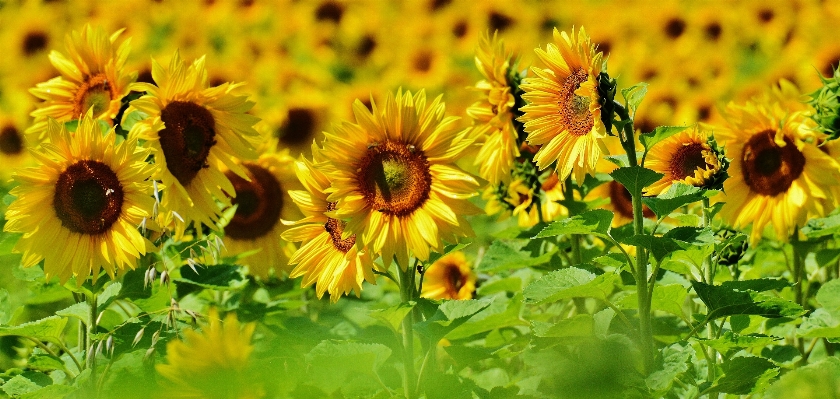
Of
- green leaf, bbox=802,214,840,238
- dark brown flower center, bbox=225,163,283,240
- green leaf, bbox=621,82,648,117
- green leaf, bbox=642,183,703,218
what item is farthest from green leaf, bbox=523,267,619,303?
dark brown flower center, bbox=225,163,283,240

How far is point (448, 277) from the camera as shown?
101 inches

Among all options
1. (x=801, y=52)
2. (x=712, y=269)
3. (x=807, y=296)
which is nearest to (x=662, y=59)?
(x=801, y=52)

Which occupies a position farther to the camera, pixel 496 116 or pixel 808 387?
pixel 496 116

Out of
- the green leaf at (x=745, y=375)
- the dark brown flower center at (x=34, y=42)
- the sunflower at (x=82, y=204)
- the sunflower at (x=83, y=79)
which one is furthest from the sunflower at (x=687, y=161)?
the dark brown flower center at (x=34, y=42)

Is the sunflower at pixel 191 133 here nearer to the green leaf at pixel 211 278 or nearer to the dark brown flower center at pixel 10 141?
the green leaf at pixel 211 278

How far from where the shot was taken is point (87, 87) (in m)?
1.91

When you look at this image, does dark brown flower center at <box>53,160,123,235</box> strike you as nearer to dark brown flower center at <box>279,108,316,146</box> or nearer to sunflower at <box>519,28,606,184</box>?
sunflower at <box>519,28,606,184</box>

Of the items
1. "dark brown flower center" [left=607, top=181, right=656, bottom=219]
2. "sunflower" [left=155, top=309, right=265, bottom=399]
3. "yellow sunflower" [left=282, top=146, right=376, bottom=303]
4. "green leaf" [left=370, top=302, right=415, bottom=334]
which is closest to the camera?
"sunflower" [left=155, top=309, right=265, bottom=399]

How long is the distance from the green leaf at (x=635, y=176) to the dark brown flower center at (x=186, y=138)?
801 millimetres

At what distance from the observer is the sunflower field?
1296 millimetres

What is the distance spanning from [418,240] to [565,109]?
290mm

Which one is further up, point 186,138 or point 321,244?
point 186,138

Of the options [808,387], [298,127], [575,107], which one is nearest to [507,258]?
[575,107]

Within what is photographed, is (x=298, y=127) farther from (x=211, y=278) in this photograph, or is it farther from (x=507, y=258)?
(x=211, y=278)
